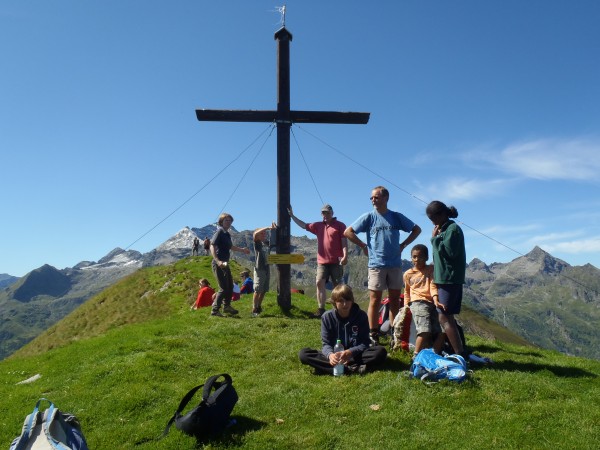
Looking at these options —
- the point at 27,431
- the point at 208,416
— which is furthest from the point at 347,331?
the point at 27,431

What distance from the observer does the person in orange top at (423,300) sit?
9.36m

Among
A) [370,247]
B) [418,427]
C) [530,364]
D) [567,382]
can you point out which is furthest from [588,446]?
[370,247]

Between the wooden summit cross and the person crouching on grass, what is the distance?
247 inches

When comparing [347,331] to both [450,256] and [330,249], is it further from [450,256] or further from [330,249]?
[330,249]

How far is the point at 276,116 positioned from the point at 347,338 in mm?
9094

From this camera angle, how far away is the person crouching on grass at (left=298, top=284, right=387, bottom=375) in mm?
9211

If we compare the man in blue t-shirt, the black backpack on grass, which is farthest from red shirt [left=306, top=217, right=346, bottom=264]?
the black backpack on grass

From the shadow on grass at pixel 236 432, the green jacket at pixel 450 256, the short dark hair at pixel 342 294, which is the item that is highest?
the green jacket at pixel 450 256

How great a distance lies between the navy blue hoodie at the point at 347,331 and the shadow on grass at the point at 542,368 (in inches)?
108

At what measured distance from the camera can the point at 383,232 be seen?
1116 centimetres

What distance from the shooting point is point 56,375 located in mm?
11438

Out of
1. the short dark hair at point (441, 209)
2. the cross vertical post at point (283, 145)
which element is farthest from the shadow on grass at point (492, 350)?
the cross vertical post at point (283, 145)

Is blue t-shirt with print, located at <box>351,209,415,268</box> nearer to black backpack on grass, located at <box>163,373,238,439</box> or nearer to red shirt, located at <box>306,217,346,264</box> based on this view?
red shirt, located at <box>306,217,346,264</box>

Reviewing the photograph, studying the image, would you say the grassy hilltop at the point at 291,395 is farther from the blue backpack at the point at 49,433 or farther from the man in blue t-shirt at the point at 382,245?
the man in blue t-shirt at the point at 382,245
